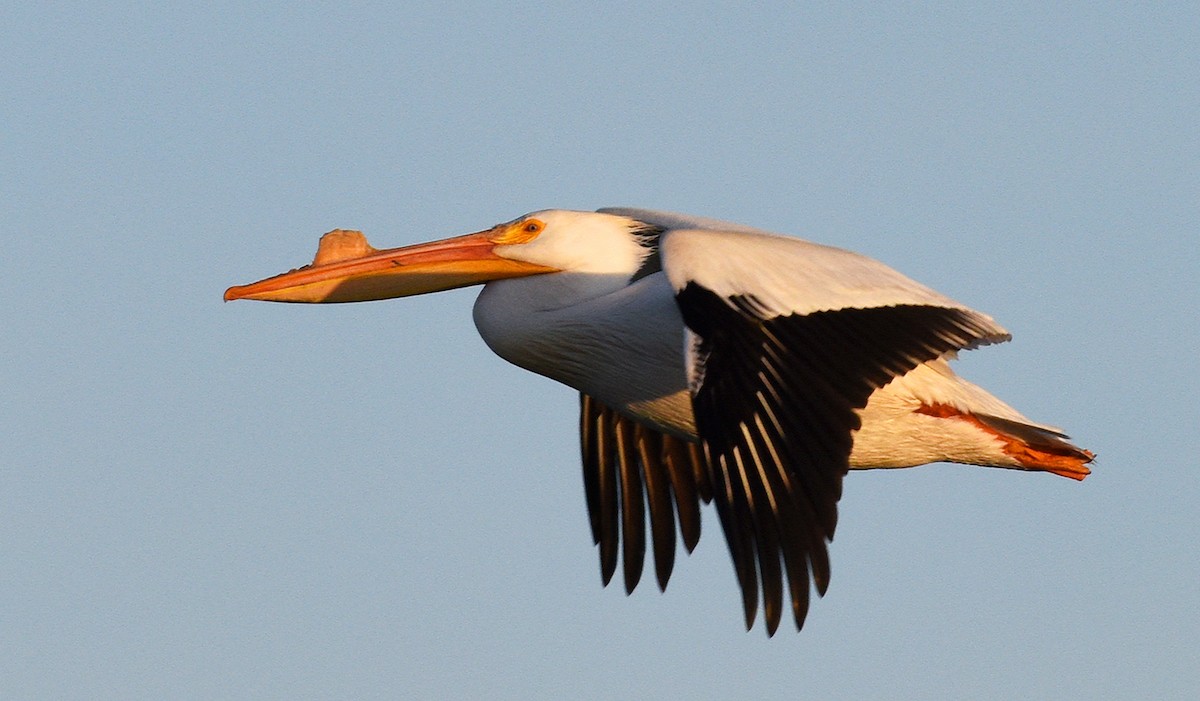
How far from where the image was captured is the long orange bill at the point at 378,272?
7922 mm

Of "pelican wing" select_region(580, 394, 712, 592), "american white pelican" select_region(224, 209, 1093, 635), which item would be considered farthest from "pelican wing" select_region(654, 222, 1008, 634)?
A: "pelican wing" select_region(580, 394, 712, 592)

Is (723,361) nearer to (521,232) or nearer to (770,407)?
(770,407)

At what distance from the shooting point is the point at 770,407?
6.34 metres

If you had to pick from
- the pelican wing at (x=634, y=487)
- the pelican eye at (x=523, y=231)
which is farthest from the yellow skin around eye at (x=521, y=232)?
the pelican wing at (x=634, y=487)

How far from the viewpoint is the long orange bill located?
7922mm

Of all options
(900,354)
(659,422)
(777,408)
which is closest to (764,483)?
(777,408)

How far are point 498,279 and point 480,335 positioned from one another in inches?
10.0

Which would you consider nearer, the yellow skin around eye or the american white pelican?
the american white pelican

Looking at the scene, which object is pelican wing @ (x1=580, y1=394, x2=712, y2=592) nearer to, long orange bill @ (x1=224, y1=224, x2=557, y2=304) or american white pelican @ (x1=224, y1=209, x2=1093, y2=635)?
american white pelican @ (x1=224, y1=209, x2=1093, y2=635)

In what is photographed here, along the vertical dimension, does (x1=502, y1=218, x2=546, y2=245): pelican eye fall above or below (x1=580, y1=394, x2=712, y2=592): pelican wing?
above

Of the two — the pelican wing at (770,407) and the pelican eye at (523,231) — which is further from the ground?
the pelican eye at (523,231)

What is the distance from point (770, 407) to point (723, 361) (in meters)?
0.24

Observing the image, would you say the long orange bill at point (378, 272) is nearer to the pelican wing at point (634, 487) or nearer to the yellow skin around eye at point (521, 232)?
the yellow skin around eye at point (521, 232)

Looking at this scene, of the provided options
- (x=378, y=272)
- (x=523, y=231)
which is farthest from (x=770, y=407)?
(x=378, y=272)
